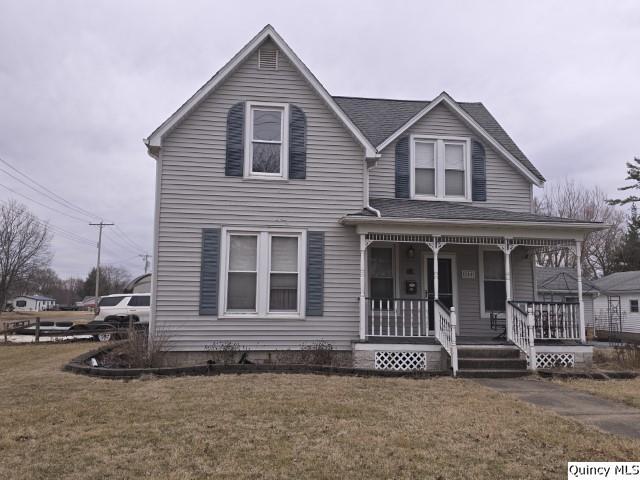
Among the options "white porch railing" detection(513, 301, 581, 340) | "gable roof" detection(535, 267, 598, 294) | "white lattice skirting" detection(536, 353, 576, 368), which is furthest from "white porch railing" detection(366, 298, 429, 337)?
"gable roof" detection(535, 267, 598, 294)

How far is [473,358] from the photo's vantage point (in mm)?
10578

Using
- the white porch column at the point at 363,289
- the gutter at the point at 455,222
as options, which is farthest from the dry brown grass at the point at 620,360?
the white porch column at the point at 363,289

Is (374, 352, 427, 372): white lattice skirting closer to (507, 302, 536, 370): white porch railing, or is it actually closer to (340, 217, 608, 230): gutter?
(507, 302, 536, 370): white porch railing

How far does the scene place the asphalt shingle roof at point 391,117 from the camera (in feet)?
44.0

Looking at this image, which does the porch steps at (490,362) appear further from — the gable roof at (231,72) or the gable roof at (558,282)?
the gable roof at (558,282)

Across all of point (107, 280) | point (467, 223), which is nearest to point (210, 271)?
point (467, 223)

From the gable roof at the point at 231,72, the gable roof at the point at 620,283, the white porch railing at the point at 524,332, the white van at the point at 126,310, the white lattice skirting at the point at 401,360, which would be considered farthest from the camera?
the gable roof at the point at 620,283

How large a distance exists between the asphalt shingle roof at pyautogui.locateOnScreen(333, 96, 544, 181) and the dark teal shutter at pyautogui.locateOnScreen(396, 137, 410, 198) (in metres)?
0.40

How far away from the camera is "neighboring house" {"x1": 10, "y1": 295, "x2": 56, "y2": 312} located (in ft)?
334

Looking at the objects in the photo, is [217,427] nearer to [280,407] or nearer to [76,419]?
[280,407]

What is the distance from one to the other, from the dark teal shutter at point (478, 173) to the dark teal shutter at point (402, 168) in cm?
171

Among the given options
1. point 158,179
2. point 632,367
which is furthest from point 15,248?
point 632,367

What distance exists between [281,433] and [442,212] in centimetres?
730

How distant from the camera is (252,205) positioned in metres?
11.3
